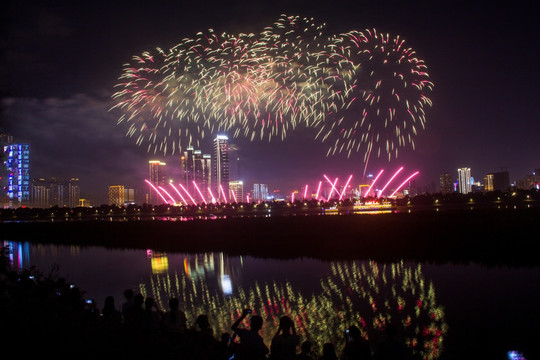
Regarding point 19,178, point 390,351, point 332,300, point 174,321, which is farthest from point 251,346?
point 19,178

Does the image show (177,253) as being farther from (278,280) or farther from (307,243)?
(278,280)

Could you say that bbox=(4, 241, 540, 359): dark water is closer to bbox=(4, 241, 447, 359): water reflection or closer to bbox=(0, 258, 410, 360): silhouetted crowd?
bbox=(4, 241, 447, 359): water reflection

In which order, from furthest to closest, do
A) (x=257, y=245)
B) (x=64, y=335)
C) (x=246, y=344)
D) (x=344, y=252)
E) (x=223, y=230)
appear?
(x=223, y=230)
(x=257, y=245)
(x=344, y=252)
(x=246, y=344)
(x=64, y=335)

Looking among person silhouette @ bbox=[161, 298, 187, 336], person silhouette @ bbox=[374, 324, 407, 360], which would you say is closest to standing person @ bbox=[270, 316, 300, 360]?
person silhouette @ bbox=[374, 324, 407, 360]

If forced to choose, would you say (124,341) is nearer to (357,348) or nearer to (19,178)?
(357,348)

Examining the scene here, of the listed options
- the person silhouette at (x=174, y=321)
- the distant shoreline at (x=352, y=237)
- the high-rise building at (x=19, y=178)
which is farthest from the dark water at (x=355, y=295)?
the high-rise building at (x=19, y=178)

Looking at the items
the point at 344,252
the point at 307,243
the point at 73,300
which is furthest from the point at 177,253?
the point at 73,300

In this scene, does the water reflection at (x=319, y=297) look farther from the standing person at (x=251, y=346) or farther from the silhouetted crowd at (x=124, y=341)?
the standing person at (x=251, y=346)

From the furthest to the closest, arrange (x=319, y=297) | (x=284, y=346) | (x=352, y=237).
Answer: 1. (x=352, y=237)
2. (x=319, y=297)
3. (x=284, y=346)
